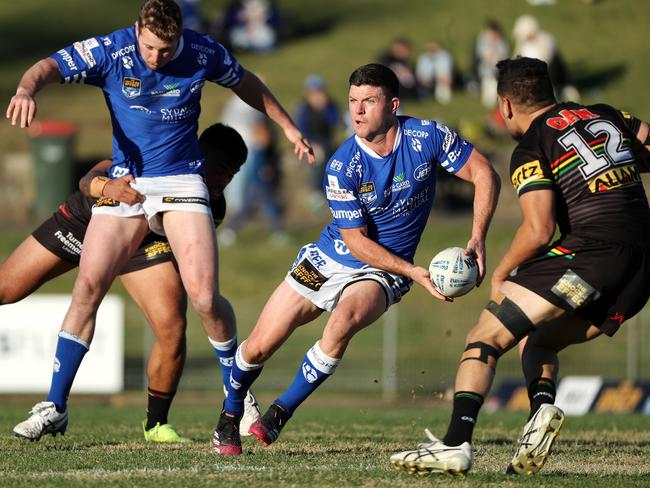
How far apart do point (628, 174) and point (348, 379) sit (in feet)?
35.9

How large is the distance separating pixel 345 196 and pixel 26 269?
7.99 ft

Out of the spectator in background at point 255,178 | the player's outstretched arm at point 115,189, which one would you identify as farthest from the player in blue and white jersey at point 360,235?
the spectator in background at point 255,178

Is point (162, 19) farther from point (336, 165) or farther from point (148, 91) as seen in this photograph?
point (336, 165)

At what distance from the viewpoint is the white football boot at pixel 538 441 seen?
653cm

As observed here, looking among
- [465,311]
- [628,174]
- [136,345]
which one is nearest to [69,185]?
[136,345]

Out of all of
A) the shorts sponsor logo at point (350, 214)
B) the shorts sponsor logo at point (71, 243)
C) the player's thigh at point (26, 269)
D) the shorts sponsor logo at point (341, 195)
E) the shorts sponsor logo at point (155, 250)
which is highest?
the shorts sponsor logo at point (341, 195)

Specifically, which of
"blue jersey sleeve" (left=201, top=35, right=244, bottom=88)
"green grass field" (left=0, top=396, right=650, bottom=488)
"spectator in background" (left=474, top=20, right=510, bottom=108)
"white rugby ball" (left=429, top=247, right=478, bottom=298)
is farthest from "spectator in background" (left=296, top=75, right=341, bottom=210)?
"white rugby ball" (left=429, top=247, right=478, bottom=298)

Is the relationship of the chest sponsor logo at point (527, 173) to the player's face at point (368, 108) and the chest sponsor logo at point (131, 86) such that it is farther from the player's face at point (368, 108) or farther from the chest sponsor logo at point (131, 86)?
the chest sponsor logo at point (131, 86)

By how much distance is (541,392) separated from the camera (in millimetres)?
7453

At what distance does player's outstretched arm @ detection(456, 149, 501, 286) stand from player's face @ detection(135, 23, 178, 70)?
203 cm

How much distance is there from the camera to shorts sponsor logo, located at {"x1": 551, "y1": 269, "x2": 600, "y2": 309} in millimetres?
6680

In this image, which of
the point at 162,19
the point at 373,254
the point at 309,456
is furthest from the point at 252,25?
the point at 309,456

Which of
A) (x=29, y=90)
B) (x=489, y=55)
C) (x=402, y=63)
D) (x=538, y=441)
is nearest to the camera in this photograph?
(x=538, y=441)

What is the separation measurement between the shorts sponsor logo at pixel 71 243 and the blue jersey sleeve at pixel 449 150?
2.60 m
